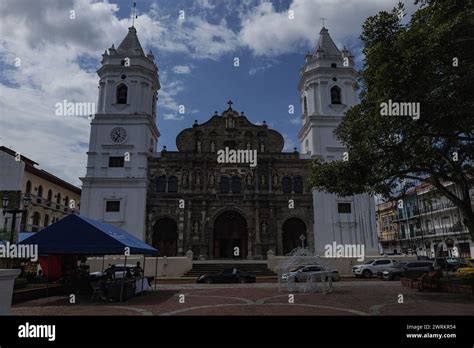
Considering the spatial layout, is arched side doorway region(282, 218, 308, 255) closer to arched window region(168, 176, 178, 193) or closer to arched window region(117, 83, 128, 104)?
arched window region(168, 176, 178, 193)

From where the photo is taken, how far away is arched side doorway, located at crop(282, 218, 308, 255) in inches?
1292

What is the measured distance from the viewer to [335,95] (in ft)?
117

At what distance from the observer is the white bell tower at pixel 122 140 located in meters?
31.7

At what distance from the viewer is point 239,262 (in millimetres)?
28844

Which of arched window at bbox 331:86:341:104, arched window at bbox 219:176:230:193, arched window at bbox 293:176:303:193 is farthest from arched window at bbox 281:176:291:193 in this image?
arched window at bbox 331:86:341:104

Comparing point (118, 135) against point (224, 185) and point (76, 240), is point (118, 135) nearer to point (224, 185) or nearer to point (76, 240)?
point (224, 185)

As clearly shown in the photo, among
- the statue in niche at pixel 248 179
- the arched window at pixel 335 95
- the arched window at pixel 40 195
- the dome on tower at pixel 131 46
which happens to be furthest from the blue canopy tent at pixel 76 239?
the arched window at pixel 335 95

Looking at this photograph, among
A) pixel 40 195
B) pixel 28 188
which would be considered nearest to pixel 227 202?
pixel 28 188

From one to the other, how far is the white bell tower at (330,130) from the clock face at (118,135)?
1792 cm

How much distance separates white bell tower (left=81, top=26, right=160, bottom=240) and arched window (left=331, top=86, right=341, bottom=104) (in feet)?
59.7
